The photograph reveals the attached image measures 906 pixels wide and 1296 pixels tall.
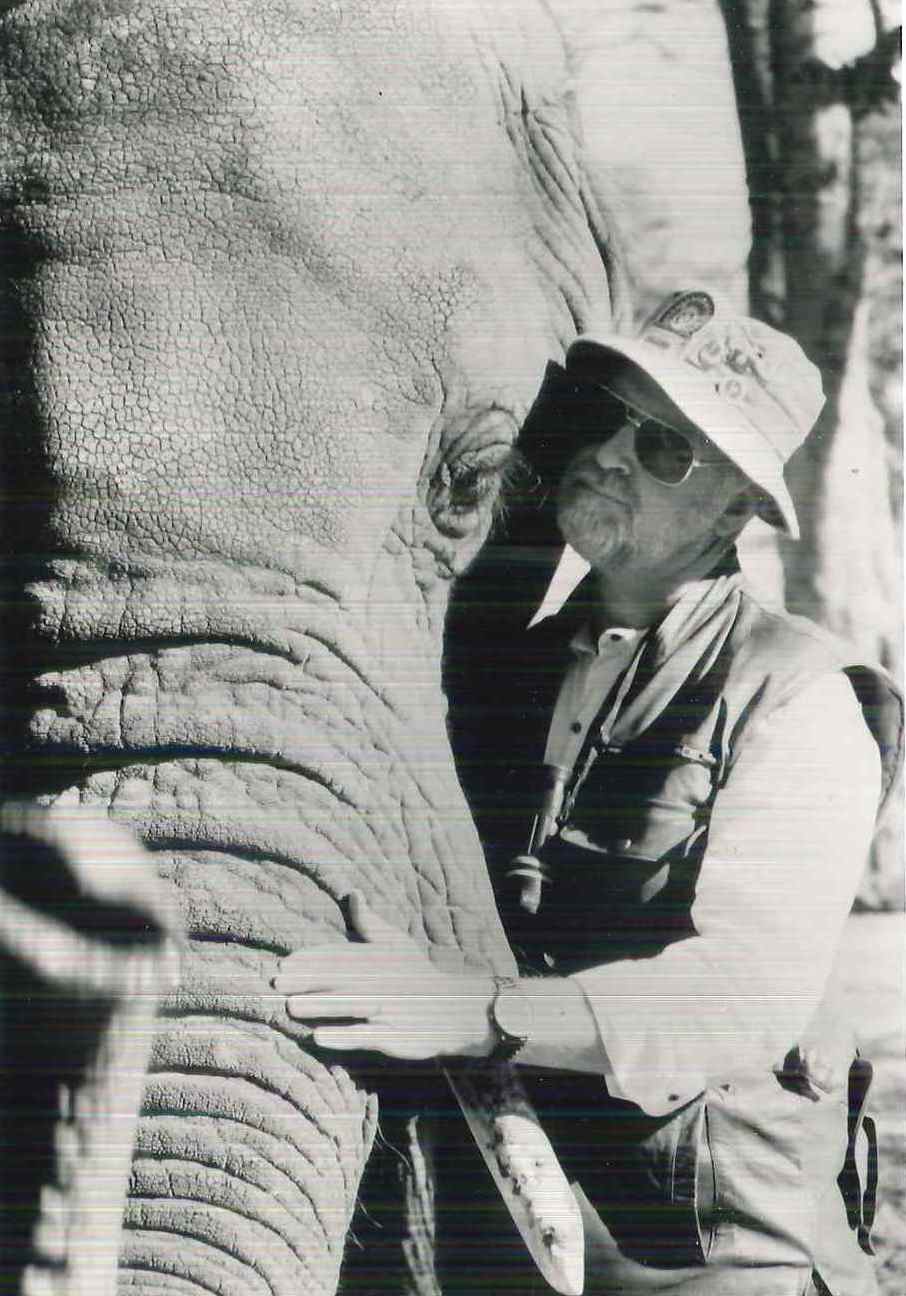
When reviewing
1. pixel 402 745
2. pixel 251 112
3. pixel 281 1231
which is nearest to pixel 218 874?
pixel 402 745

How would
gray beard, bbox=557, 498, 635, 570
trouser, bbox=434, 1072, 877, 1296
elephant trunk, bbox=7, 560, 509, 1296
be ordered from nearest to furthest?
elephant trunk, bbox=7, 560, 509, 1296, trouser, bbox=434, 1072, 877, 1296, gray beard, bbox=557, 498, 635, 570

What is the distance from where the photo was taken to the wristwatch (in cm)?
161

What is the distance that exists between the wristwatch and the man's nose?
0.63 m

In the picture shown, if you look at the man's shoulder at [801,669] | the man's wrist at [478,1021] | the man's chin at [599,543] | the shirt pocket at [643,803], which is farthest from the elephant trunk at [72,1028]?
the man's shoulder at [801,669]

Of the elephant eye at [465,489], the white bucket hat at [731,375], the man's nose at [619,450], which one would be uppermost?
the white bucket hat at [731,375]

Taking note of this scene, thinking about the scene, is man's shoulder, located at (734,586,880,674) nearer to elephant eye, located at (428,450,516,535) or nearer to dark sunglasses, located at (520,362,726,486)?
dark sunglasses, located at (520,362,726,486)

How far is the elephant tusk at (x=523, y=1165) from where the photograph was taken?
161 cm

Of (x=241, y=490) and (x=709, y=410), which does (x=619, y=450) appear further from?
(x=241, y=490)

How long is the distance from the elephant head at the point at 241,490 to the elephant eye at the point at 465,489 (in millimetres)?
31

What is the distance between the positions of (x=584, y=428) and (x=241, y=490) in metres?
0.43

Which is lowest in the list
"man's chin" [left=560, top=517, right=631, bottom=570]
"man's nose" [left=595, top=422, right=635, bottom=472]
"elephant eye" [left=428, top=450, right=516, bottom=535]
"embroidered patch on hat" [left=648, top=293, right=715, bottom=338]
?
"man's chin" [left=560, top=517, right=631, bottom=570]

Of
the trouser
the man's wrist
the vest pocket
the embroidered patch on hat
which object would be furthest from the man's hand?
the embroidered patch on hat

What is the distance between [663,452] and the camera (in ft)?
5.57

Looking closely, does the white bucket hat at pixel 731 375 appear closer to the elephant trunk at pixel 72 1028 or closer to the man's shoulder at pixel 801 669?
the man's shoulder at pixel 801 669
